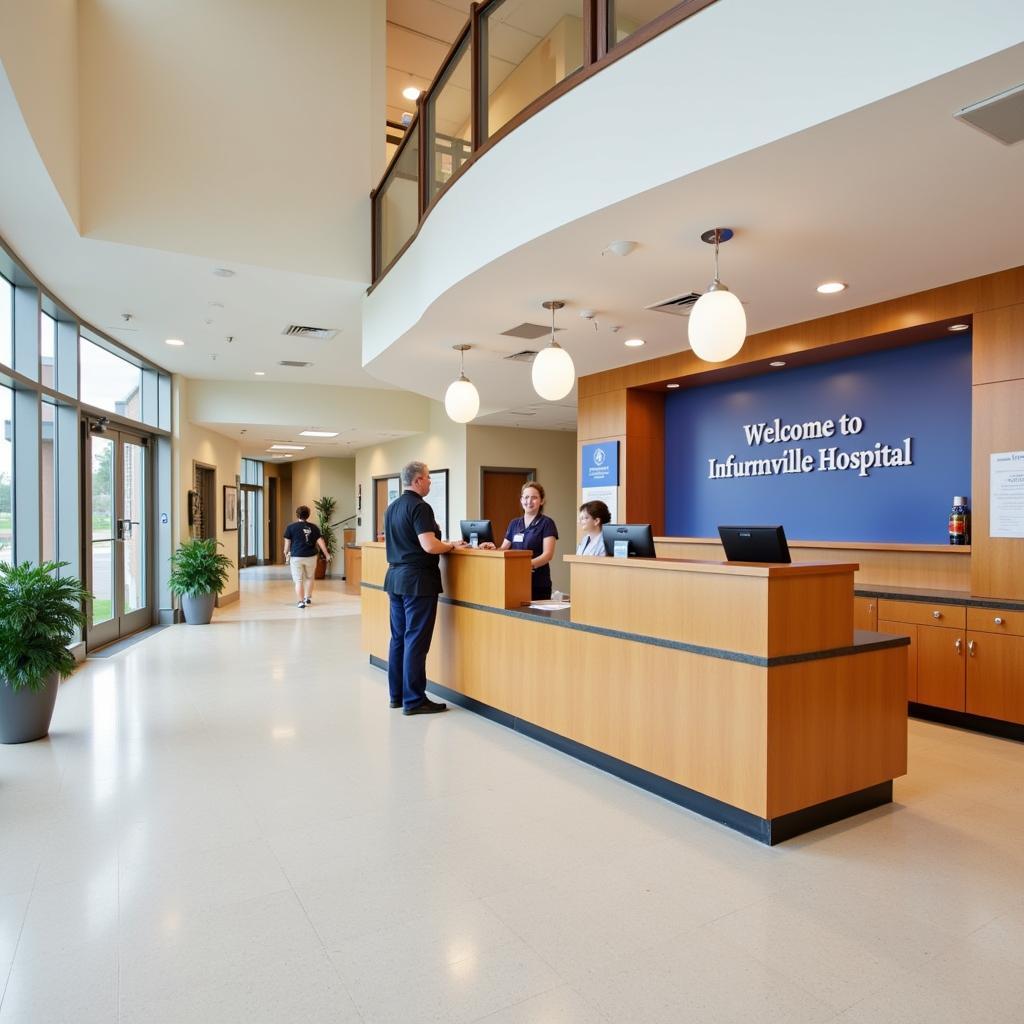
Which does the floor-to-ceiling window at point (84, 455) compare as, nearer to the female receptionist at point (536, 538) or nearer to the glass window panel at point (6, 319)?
the glass window panel at point (6, 319)

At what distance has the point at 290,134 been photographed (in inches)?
253

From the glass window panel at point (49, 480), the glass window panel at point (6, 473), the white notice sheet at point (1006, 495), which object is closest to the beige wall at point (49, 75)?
the glass window panel at point (6, 473)

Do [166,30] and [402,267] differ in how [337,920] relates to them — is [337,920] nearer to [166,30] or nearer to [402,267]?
[402,267]

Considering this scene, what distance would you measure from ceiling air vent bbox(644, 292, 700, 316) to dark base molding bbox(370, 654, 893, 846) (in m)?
2.94

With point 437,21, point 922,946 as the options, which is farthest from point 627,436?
point 922,946

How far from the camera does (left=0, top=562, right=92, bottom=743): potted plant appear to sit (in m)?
4.34

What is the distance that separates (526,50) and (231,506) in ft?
34.9

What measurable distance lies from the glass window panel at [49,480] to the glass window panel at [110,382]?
0.82 m

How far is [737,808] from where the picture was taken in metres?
3.24

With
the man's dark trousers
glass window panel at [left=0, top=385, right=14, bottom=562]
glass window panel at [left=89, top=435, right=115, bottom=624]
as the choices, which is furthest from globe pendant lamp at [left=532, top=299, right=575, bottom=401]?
glass window panel at [left=89, top=435, right=115, bottom=624]

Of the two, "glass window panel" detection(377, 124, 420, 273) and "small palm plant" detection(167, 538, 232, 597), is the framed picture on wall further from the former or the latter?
"glass window panel" detection(377, 124, 420, 273)

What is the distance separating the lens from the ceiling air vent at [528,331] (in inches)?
220

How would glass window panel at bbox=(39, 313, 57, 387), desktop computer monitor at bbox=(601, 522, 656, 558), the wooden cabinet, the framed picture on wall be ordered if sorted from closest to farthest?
1. desktop computer monitor at bbox=(601, 522, 656, 558)
2. the wooden cabinet
3. glass window panel at bbox=(39, 313, 57, 387)
4. the framed picture on wall

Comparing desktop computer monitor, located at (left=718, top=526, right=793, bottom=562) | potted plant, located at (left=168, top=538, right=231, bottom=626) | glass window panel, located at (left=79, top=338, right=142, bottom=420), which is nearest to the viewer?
desktop computer monitor, located at (left=718, top=526, right=793, bottom=562)
